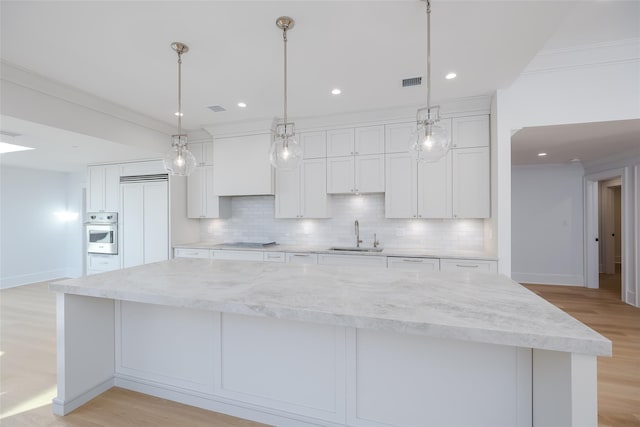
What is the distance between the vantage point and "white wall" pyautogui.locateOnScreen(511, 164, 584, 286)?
5703 mm

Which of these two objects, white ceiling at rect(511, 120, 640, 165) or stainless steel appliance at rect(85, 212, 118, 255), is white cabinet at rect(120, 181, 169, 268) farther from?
white ceiling at rect(511, 120, 640, 165)

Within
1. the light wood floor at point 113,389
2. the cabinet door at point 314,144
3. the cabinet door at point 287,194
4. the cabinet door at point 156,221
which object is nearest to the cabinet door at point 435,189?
the cabinet door at point 314,144

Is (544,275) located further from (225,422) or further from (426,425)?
(225,422)

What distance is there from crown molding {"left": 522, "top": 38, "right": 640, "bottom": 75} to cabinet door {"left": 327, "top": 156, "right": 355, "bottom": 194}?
227cm

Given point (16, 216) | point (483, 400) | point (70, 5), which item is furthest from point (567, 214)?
point (16, 216)

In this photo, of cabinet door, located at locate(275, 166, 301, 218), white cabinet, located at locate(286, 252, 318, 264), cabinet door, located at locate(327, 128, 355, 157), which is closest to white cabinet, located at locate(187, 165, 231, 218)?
cabinet door, located at locate(275, 166, 301, 218)

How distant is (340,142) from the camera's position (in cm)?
421

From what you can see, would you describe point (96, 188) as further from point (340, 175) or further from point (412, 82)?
point (412, 82)

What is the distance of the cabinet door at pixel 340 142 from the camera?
416cm

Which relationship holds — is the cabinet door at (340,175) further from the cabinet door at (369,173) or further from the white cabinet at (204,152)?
the white cabinet at (204,152)

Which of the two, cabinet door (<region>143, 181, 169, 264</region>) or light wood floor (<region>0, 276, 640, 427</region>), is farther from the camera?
cabinet door (<region>143, 181, 169, 264</region>)

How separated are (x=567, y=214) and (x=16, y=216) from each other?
10940 millimetres

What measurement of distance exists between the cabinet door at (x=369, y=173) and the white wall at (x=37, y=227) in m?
6.43

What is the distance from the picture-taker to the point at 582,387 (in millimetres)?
1101
